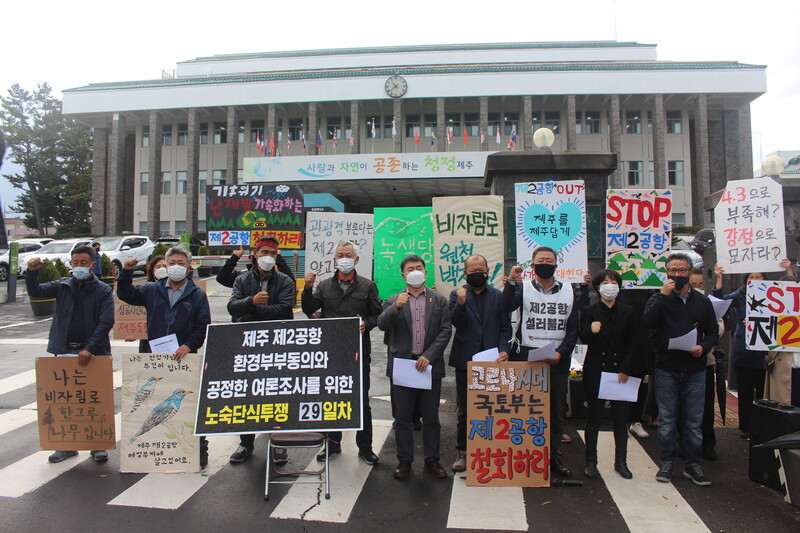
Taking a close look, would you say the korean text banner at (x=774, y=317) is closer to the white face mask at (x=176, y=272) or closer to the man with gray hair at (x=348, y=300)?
the man with gray hair at (x=348, y=300)

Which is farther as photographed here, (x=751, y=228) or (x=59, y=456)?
(x=751, y=228)

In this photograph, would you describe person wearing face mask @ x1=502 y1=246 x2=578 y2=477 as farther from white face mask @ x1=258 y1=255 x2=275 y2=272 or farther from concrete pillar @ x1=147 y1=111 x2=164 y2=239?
concrete pillar @ x1=147 y1=111 x2=164 y2=239

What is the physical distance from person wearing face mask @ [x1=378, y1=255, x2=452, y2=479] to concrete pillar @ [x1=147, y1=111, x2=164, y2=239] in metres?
38.4

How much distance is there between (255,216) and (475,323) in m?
3.79

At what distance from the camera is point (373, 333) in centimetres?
1161

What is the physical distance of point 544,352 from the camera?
4.39 meters

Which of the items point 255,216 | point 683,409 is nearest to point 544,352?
point 683,409

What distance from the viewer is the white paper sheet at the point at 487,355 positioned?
4496 millimetres

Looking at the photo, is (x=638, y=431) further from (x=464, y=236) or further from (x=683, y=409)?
(x=464, y=236)

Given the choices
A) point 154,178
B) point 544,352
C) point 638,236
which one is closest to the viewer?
point 544,352

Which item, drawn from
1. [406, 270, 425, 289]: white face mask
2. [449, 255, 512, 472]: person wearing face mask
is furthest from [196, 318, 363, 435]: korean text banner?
[449, 255, 512, 472]: person wearing face mask

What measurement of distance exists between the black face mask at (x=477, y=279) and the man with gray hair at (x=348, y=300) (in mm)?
978

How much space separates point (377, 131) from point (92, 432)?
35.6 m


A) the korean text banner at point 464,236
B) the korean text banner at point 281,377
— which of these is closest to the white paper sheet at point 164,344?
the korean text banner at point 281,377
